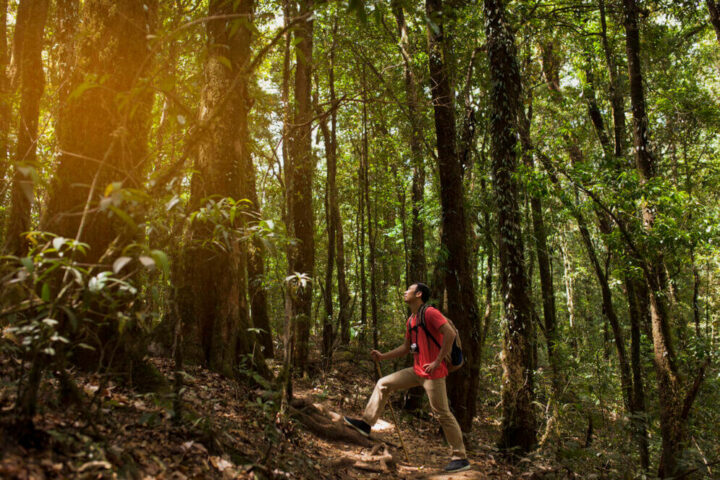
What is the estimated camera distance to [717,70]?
74.9 feet

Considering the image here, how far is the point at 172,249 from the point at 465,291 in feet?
21.4

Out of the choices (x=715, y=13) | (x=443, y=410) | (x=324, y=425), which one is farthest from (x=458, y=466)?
(x=715, y=13)

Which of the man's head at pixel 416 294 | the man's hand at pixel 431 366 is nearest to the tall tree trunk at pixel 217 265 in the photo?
the man's head at pixel 416 294

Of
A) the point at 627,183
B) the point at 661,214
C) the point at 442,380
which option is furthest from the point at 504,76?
the point at 442,380

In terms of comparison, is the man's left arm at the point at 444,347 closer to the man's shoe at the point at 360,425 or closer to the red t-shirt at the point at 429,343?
the red t-shirt at the point at 429,343

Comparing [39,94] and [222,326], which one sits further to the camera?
[39,94]

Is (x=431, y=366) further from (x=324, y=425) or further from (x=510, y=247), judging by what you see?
(x=510, y=247)

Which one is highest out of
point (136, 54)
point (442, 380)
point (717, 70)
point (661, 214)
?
point (717, 70)

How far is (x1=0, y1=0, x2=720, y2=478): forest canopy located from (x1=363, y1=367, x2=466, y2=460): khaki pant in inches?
53.5

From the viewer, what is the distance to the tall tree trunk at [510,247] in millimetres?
7098

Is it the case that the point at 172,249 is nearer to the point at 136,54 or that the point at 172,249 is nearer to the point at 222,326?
the point at 136,54

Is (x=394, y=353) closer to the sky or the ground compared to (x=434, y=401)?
closer to the sky

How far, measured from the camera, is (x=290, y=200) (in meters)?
5.51

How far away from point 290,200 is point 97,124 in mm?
2216
